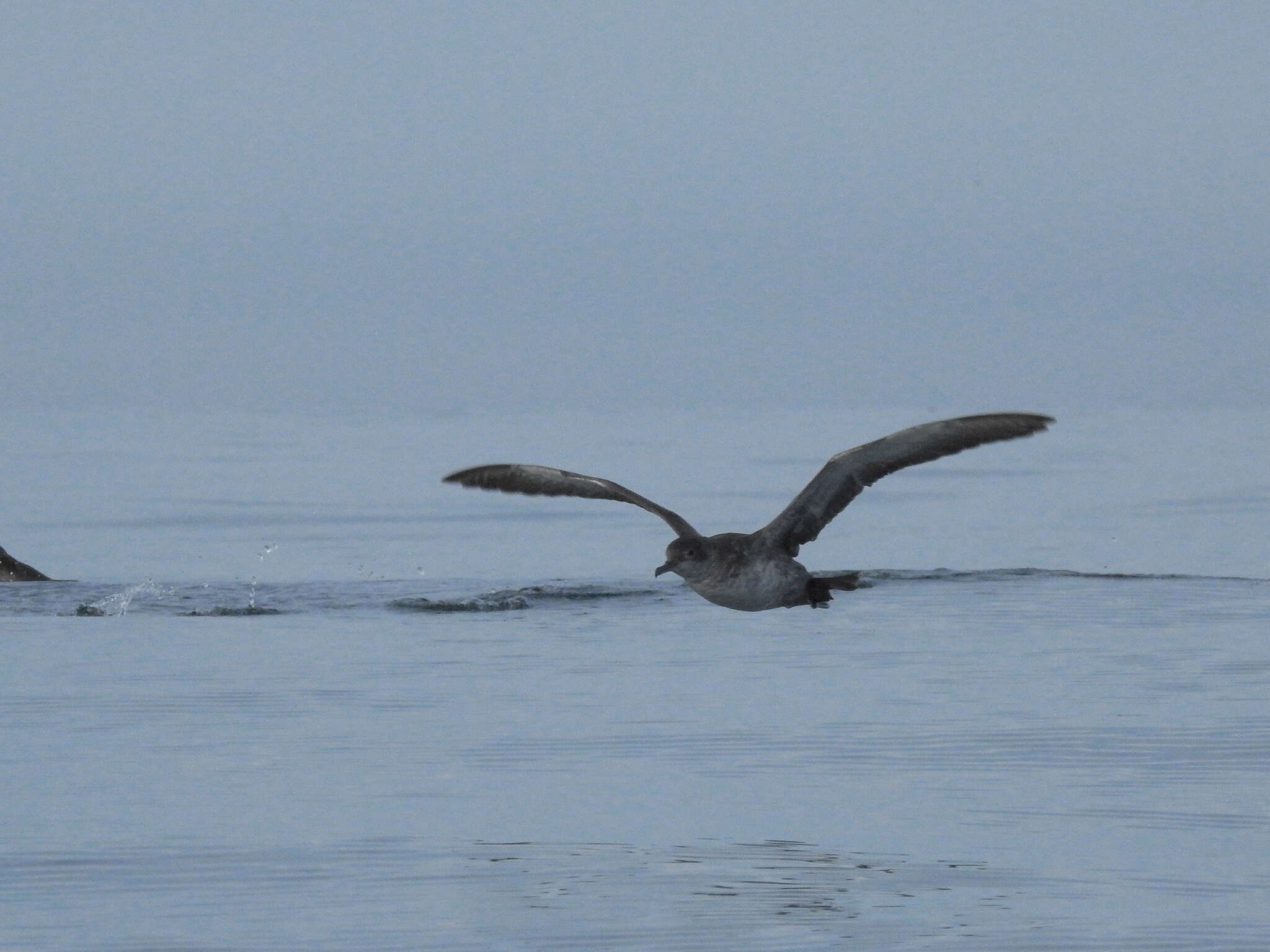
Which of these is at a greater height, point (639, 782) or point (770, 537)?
point (770, 537)

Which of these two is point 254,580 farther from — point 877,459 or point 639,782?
point 639,782

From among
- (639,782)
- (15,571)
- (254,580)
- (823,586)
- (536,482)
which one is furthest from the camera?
(254,580)

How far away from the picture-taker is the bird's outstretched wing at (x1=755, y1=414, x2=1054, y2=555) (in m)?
14.3

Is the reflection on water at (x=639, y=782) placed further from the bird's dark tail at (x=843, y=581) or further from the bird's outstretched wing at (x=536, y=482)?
the bird's outstretched wing at (x=536, y=482)

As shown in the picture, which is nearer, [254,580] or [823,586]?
[823,586]

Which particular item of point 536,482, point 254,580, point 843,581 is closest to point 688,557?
point 843,581

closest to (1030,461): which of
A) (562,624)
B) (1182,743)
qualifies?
(562,624)

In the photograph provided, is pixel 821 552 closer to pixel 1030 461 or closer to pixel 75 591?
pixel 75 591

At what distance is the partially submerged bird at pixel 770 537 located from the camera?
15.0m

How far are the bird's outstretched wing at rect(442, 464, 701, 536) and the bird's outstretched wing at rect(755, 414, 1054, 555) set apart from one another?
2.64 feet

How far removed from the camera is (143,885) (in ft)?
37.8

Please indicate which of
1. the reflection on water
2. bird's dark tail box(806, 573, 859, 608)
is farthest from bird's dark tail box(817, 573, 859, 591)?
the reflection on water

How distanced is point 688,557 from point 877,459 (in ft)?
5.18

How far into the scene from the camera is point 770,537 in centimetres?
1575
